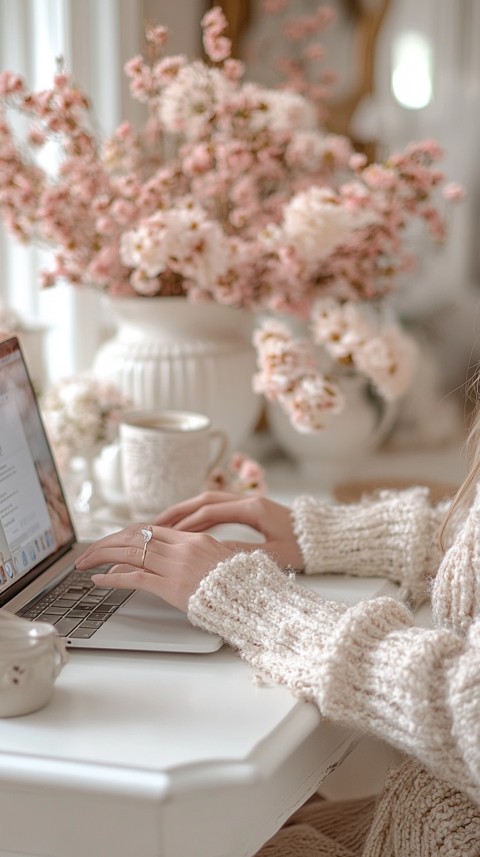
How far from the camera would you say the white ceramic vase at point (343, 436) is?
5.07 feet

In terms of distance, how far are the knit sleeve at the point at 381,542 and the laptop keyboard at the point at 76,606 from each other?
0.68ft

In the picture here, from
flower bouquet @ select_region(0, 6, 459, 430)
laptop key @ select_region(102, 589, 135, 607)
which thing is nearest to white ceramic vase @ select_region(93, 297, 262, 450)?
flower bouquet @ select_region(0, 6, 459, 430)

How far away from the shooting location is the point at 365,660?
0.79 m

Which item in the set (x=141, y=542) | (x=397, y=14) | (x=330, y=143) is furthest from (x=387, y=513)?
(x=397, y=14)

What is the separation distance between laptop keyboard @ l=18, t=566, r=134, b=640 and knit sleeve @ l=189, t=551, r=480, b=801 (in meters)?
0.09

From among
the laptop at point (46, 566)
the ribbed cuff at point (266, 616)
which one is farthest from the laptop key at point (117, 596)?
the ribbed cuff at point (266, 616)

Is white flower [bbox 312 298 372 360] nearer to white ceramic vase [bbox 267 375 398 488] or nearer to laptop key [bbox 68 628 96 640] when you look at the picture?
white ceramic vase [bbox 267 375 398 488]

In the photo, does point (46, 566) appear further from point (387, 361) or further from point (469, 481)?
point (387, 361)

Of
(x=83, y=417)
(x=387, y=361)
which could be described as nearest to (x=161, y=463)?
(x=83, y=417)

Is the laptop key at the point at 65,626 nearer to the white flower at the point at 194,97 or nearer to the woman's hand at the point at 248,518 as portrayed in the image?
the woman's hand at the point at 248,518

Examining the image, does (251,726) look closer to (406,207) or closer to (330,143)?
(406,207)

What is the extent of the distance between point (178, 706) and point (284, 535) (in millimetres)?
341

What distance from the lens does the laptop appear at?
887 mm

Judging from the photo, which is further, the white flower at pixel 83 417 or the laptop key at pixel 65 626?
the white flower at pixel 83 417
